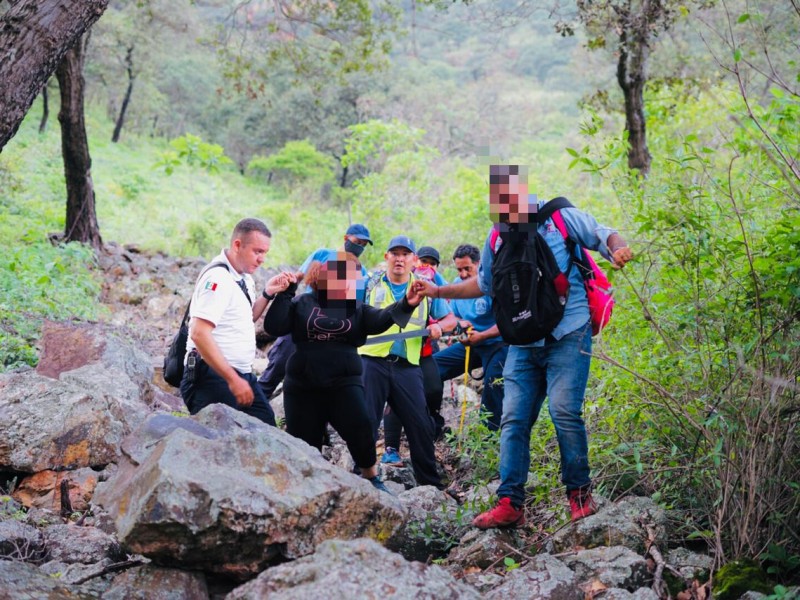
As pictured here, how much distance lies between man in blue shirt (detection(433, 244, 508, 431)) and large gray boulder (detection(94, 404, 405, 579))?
291cm

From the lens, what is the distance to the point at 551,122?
157 feet

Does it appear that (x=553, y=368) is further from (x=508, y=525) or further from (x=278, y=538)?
(x=278, y=538)

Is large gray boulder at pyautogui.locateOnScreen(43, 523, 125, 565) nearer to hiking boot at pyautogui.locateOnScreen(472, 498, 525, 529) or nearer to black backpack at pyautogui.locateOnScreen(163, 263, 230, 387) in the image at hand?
black backpack at pyautogui.locateOnScreen(163, 263, 230, 387)

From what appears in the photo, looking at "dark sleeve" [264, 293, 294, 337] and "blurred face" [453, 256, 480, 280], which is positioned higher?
"blurred face" [453, 256, 480, 280]

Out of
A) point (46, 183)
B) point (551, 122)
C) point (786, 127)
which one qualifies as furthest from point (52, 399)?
point (551, 122)

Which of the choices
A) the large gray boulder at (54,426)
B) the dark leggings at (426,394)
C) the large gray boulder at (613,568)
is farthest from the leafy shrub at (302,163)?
the large gray boulder at (613,568)

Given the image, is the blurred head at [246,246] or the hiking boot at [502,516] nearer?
the hiking boot at [502,516]

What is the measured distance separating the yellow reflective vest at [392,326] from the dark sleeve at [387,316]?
3.63ft

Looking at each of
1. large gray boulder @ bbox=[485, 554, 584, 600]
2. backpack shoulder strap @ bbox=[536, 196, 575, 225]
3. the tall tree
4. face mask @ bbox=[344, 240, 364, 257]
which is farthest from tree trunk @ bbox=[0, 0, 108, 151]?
the tall tree

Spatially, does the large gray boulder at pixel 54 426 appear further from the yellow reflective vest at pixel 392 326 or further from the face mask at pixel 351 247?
the face mask at pixel 351 247

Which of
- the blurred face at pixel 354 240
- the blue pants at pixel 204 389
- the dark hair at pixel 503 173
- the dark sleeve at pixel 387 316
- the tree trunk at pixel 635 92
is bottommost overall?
the blue pants at pixel 204 389

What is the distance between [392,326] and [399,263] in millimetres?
593

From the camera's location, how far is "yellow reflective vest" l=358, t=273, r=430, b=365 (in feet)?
19.7

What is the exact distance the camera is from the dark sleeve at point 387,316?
4730 mm
